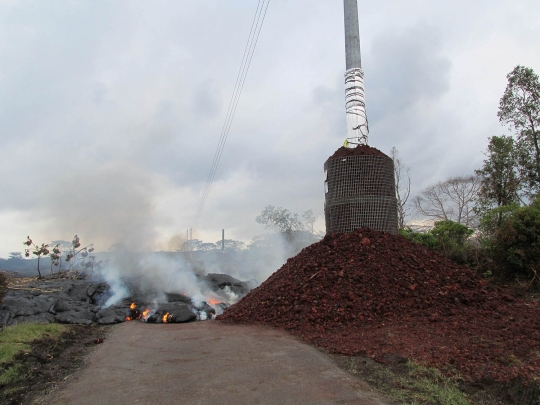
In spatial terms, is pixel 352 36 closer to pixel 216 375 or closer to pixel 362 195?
pixel 362 195

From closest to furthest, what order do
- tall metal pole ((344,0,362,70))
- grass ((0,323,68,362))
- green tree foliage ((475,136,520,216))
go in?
grass ((0,323,68,362)) → tall metal pole ((344,0,362,70)) → green tree foliage ((475,136,520,216))

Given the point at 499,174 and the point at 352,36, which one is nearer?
the point at 352,36

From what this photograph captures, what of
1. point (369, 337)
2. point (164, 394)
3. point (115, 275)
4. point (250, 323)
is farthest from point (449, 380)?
point (115, 275)

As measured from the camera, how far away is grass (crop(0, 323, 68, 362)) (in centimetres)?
600

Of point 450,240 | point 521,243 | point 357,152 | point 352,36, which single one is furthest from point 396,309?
point 352,36

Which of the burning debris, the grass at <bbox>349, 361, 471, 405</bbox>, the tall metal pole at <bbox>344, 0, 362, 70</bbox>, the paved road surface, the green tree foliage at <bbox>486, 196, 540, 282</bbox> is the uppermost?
the tall metal pole at <bbox>344, 0, 362, 70</bbox>

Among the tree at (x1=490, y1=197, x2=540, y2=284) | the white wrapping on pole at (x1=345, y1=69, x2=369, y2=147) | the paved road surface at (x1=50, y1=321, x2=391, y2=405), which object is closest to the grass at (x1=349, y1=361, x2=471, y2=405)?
the paved road surface at (x1=50, y1=321, x2=391, y2=405)

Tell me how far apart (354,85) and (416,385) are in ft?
32.2

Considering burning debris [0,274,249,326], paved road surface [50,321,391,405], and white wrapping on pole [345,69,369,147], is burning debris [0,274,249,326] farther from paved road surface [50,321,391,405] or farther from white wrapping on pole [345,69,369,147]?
white wrapping on pole [345,69,369,147]

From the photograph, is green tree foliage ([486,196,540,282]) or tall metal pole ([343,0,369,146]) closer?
green tree foliage ([486,196,540,282])

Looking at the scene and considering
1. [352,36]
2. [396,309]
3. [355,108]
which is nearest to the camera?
[396,309]

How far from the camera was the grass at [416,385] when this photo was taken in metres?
3.70

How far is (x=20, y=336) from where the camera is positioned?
23.6ft

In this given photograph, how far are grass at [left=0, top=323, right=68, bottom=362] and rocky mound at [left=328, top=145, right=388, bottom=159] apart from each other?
8.39m
